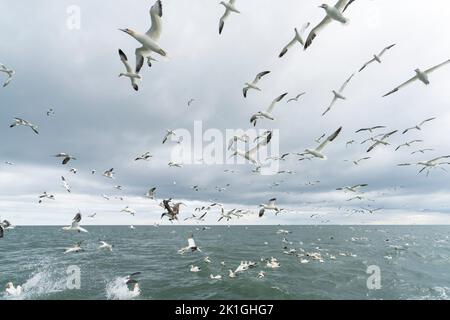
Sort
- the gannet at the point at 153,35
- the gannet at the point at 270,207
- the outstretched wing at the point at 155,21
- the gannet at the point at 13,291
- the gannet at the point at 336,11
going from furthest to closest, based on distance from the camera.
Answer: the gannet at the point at 13,291
the gannet at the point at 270,207
the gannet at the point at 336,11
the gannet at the point at 153,35
the outstretched wing at the point at 155,21

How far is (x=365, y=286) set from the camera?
100 feet

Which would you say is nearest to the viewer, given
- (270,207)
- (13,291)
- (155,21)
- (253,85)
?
(155,21)

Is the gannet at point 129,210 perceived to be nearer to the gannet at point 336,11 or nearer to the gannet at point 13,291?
the gannet at point 13,291

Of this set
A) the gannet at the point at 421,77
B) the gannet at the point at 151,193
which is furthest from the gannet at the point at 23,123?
the gannet at the point at 421,77

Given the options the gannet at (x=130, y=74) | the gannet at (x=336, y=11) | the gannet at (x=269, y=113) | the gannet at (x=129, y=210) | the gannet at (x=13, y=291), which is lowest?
the gannet at (x=13, y=291)

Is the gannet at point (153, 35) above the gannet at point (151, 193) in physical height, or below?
above

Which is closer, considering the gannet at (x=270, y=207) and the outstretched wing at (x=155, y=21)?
the outstretched wing at (x=155, y=21)

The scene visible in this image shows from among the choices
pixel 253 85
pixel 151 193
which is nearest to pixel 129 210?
pixel 151 193

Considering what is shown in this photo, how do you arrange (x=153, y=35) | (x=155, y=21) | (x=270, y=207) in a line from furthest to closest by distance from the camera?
(x=270, y=207) → (x=153, y=35) → (x=155, y=21)

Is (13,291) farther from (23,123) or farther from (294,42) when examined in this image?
(294,42)

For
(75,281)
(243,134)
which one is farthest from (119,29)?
(75,281)

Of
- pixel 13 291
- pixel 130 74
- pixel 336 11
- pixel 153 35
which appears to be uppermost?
pixel 336 11
